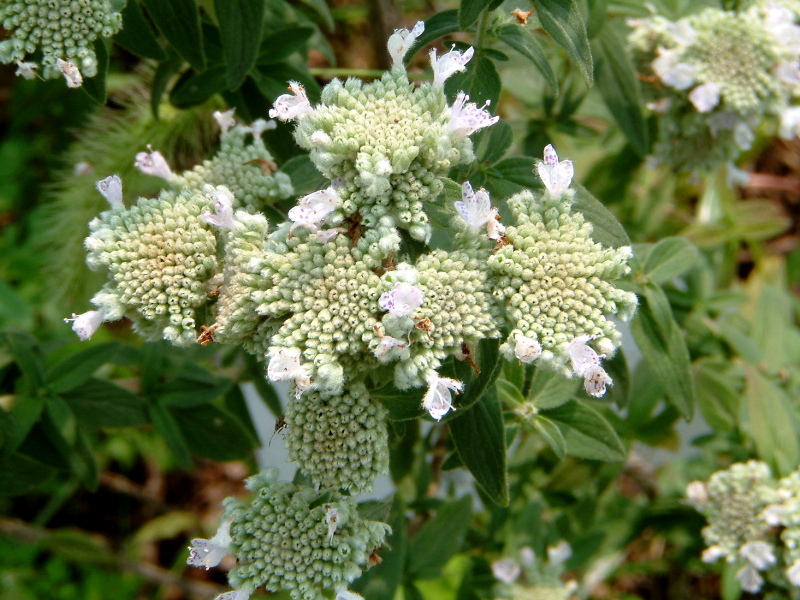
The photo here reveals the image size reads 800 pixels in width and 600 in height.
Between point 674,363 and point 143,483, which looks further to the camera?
point 143,483

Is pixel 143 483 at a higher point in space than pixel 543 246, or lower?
lower

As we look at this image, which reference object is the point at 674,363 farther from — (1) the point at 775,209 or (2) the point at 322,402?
(1) the point at 775,209

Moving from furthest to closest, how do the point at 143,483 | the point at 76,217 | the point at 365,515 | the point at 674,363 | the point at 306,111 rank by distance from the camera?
the point at 143,483 → the point at 76,217 → the point at 674,363 → the point at 365,515 → the point at 306,111

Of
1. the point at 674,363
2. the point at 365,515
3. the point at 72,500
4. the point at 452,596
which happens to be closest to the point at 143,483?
the point at 72,500

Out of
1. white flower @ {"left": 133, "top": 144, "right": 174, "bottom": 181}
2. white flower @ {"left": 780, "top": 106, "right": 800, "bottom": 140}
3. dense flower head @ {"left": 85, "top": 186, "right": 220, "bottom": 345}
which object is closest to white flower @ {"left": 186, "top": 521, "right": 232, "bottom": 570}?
dense flower head @ {"left": 85, "top": 186, "right": 220, "bottom": 345}

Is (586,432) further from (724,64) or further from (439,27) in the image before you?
(724,64)

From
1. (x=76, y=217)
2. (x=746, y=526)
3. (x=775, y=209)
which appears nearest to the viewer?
(x=746, y=526)

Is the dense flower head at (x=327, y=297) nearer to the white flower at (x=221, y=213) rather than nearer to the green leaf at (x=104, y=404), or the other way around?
the white flower at (x=221, y=213)

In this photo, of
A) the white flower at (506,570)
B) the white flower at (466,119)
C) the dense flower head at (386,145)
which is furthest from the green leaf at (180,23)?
the white flower at (506,570)
